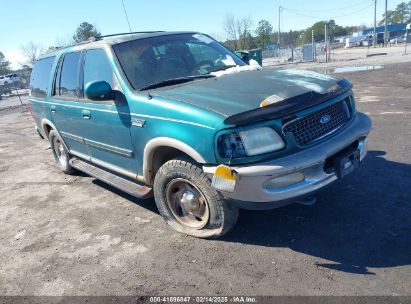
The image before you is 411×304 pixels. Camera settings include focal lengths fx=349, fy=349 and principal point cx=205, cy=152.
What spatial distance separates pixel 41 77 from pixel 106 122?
2778 mm

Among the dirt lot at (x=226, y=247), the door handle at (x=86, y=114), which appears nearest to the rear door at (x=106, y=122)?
the door handle at (x=86, y=114)

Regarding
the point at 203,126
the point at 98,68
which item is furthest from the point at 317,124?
the point at 98,68

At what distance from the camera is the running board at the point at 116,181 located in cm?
381

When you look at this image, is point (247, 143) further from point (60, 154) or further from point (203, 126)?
point (60, 154)

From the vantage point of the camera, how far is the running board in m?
Answer: 3.81

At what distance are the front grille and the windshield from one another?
145cm

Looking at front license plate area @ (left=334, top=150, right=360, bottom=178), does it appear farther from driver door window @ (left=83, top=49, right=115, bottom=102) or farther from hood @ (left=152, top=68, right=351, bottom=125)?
driver door window @ (left=83, top=49, right=115, bottom=102)

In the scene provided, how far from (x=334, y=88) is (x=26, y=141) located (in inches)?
363

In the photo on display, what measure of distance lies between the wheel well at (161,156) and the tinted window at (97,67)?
3.27 ft

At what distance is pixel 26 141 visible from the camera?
1002cm

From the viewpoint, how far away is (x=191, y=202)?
11.2 ft

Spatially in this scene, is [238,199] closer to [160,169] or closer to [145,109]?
[160,169]

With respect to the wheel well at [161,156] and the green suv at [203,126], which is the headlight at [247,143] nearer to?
the green suv at [203,126]

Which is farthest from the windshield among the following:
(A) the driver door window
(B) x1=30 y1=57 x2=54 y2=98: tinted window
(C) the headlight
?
(B) x1=30 y1=57 x2=54 y2=98: tinted window
